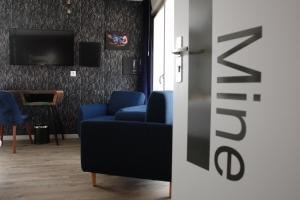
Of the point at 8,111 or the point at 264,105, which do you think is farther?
the point at 8,111

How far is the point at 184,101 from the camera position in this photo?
48.8 inches

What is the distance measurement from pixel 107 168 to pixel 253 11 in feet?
6.85

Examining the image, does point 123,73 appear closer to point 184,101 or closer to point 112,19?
point 112,19

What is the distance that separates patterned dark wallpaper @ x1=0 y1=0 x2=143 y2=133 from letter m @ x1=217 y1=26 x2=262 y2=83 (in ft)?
15.2

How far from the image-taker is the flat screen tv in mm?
5023

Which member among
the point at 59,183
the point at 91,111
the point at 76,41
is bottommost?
the point at 59,183

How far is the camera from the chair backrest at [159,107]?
2465 millimetres

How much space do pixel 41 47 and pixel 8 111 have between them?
149 centimetres

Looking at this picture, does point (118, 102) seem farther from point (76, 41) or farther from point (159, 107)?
point (159, 107)

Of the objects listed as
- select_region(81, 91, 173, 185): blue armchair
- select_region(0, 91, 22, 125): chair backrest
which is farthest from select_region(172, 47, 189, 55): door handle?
select_region(0, 91, 22, 125): chair backrest

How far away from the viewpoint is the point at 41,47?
16.9ft

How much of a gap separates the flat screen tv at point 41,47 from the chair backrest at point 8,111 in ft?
3.89

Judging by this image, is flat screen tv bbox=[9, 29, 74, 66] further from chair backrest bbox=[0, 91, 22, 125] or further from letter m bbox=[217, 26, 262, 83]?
letter m bbox=[217, 26, 262, 83]

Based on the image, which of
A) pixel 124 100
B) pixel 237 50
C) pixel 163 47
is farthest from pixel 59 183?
A: pixel 163 47
